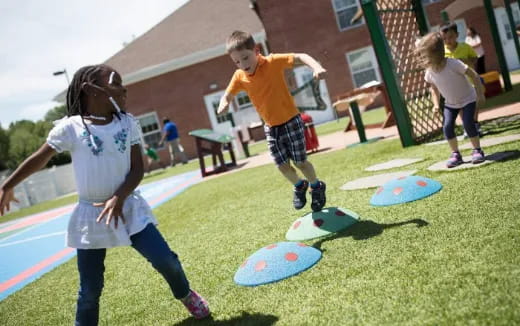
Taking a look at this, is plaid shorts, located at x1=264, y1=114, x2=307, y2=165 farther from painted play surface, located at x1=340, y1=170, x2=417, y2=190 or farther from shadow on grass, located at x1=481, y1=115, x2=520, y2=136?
shadow on grass, located at x1=481, y1=115, x2=520, y2=136

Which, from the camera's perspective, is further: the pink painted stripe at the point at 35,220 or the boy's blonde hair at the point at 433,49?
the pink painted stripe at the point at 35,220

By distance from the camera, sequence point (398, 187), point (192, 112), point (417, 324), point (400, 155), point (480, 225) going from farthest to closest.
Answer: point (192, 112), point (400, 155), point (398, 187), point (480, 225), point (417, 324)

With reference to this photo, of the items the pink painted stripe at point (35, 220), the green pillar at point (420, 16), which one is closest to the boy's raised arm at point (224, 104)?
the green pillar at point (420, 16)

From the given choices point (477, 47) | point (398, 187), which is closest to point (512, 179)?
point (398, 187)

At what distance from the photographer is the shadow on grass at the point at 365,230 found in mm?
3632

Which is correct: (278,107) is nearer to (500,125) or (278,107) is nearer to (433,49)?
(433,49)

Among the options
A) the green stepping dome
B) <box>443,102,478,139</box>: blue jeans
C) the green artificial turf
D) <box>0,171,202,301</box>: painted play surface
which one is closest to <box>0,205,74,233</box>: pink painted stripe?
<box>0,171,202,301</box>: painted play surface

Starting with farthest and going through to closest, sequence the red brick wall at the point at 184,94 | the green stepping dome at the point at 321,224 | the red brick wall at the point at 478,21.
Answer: the red brick wall at the point at 184,94 < the red brick wall at the point at 478,21 < the green stepping dome at the point at 321,224

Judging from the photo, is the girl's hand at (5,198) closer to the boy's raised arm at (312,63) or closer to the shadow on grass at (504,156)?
the boy's raised arm at (312,63)

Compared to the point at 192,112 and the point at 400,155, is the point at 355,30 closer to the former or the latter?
the point at 192,112

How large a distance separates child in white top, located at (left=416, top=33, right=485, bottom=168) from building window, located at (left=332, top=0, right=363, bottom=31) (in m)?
20.1

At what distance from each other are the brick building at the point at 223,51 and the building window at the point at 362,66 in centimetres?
5

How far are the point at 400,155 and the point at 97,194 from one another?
5378 mm

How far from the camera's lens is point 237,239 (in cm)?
486
